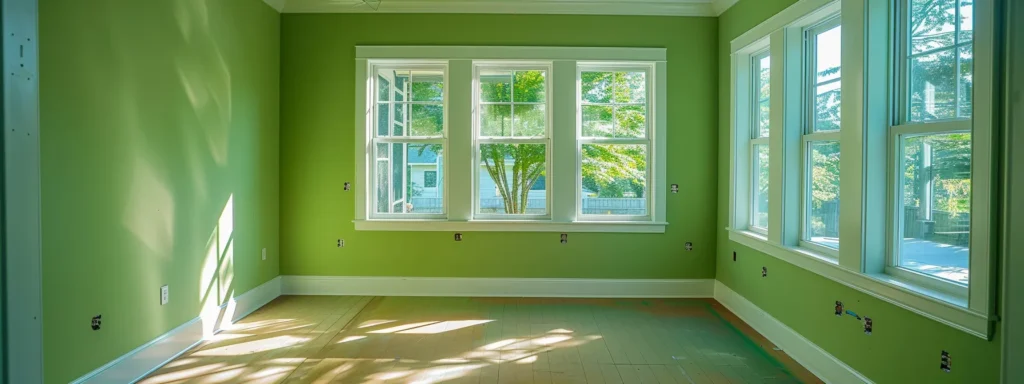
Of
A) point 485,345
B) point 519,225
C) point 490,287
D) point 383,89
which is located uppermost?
point 383,89

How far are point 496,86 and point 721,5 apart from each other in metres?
2.13

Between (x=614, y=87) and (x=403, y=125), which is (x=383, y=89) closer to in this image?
(x=403, y=125)

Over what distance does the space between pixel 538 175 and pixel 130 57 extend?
3.22 m

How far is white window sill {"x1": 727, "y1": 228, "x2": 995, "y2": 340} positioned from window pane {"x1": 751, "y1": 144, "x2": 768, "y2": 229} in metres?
0.56

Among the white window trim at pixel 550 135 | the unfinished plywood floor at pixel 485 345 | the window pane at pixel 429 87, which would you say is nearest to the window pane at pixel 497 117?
the white window trim at pixel 550 135

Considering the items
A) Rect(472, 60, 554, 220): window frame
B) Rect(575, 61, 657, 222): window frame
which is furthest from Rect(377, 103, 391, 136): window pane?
Rect(575, 61, 657, 222): window frame

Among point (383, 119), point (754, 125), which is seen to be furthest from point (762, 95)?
point (383, 119)

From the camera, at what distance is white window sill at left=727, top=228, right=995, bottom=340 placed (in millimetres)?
2197

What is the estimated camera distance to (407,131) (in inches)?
201

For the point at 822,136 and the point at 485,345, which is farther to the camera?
the point at 485,345

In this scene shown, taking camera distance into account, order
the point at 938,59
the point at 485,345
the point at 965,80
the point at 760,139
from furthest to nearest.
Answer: the point at 760,139 < the point at 485,345 < the point at 938,59 < the point at 965,80

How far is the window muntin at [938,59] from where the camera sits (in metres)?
2.35

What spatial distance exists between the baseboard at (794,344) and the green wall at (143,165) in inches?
157

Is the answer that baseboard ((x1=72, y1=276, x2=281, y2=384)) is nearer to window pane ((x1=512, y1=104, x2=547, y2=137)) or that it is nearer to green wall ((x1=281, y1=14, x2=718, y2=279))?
green wall ((x1=281, y1=14, x2=718, y2=279))
